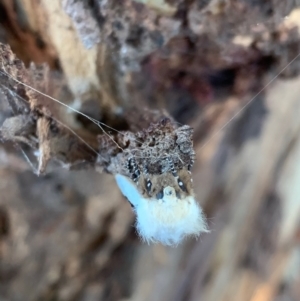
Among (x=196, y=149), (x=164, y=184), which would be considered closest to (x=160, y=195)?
(x=164, y=184)

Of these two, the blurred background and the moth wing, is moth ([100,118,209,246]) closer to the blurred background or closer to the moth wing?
the moth wing

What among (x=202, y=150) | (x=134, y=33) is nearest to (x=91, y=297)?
(x=202, y=150)

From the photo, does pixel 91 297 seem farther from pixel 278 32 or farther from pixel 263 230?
pixel 278 32

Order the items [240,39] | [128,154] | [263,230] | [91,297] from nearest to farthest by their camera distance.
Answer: [128,154]
[240,39]
[91,297]
[263,230]

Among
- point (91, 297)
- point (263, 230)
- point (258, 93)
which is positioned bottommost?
point (91, 297)

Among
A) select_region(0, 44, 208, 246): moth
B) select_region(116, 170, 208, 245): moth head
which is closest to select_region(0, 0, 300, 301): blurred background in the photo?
select_region(0, 44, 208, 246): moth

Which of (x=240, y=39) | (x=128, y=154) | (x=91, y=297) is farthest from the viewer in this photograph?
(x=91, y=297)

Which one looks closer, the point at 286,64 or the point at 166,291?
the point at 286,64

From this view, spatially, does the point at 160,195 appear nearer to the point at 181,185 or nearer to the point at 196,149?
the point at 181,185
